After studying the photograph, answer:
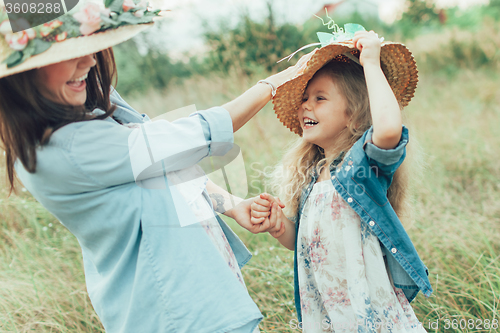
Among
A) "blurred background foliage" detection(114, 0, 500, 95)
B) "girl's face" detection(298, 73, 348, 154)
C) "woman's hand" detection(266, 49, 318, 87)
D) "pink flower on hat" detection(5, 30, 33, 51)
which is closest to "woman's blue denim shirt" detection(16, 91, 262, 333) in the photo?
"pink flower on hat" detection(5, 30, 33, 51)

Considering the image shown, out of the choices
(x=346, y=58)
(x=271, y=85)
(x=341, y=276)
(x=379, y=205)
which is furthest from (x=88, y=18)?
(x=341, y=276)

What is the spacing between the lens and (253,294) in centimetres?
252

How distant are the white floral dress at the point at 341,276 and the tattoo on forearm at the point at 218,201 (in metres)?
0.39

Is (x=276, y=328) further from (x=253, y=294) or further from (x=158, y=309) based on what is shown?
(x=158, y=309)

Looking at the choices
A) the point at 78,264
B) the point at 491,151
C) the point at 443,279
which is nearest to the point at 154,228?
the point at 443,279

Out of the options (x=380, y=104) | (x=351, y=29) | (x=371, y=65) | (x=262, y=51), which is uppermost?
(x=351, y=29)

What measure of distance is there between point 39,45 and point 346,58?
126cm

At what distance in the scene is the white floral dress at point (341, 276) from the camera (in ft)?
4.91

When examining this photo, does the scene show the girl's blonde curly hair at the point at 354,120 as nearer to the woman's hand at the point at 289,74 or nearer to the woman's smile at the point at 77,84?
the woman's hand at the point at 289,74

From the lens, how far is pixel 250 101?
1.44m

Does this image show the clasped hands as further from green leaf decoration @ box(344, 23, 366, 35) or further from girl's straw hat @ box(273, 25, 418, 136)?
green leaf decoration @ box(344, 23, 366, 35)

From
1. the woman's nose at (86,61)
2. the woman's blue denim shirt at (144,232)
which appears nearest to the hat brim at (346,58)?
the woman's blue denim shirt at (144,232)

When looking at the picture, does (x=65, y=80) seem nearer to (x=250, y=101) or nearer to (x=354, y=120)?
(x=250, y=101)

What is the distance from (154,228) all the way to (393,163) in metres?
0.89
